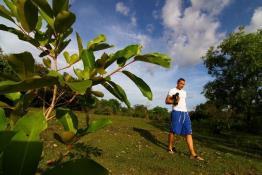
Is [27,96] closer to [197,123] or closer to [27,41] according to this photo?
[27,41]

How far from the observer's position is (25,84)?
2.90 ft

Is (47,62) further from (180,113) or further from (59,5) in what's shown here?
(180,113)

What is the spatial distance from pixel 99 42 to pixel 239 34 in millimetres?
30498

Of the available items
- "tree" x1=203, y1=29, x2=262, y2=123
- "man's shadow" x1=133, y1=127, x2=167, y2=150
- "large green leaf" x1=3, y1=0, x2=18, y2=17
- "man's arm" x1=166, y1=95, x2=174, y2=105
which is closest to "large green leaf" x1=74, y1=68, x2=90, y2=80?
"large green leaf" x1=3, y1=0, x2=18, y2=17

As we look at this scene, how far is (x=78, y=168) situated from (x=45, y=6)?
51 centimetres

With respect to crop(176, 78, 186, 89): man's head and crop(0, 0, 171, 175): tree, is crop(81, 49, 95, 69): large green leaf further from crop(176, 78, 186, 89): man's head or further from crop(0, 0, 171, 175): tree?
crop(176, 78, 186, 89): man's head

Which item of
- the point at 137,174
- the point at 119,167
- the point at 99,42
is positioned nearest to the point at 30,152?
the point at 99,42

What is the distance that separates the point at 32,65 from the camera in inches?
38.8

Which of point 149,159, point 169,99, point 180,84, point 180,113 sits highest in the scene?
point 180,84

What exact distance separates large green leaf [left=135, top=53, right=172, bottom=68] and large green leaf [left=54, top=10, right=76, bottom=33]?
23 centimetres

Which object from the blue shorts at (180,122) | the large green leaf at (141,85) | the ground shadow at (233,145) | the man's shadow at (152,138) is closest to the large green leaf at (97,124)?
the large green leaf at (141,85)

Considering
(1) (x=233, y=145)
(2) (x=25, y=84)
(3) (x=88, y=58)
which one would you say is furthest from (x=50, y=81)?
(1) (x=233, y=145)

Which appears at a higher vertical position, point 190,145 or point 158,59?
point 158,59

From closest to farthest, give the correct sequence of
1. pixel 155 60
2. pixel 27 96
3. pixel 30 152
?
pixel 30 152 < pixel 155 60 < pixel 27 96
